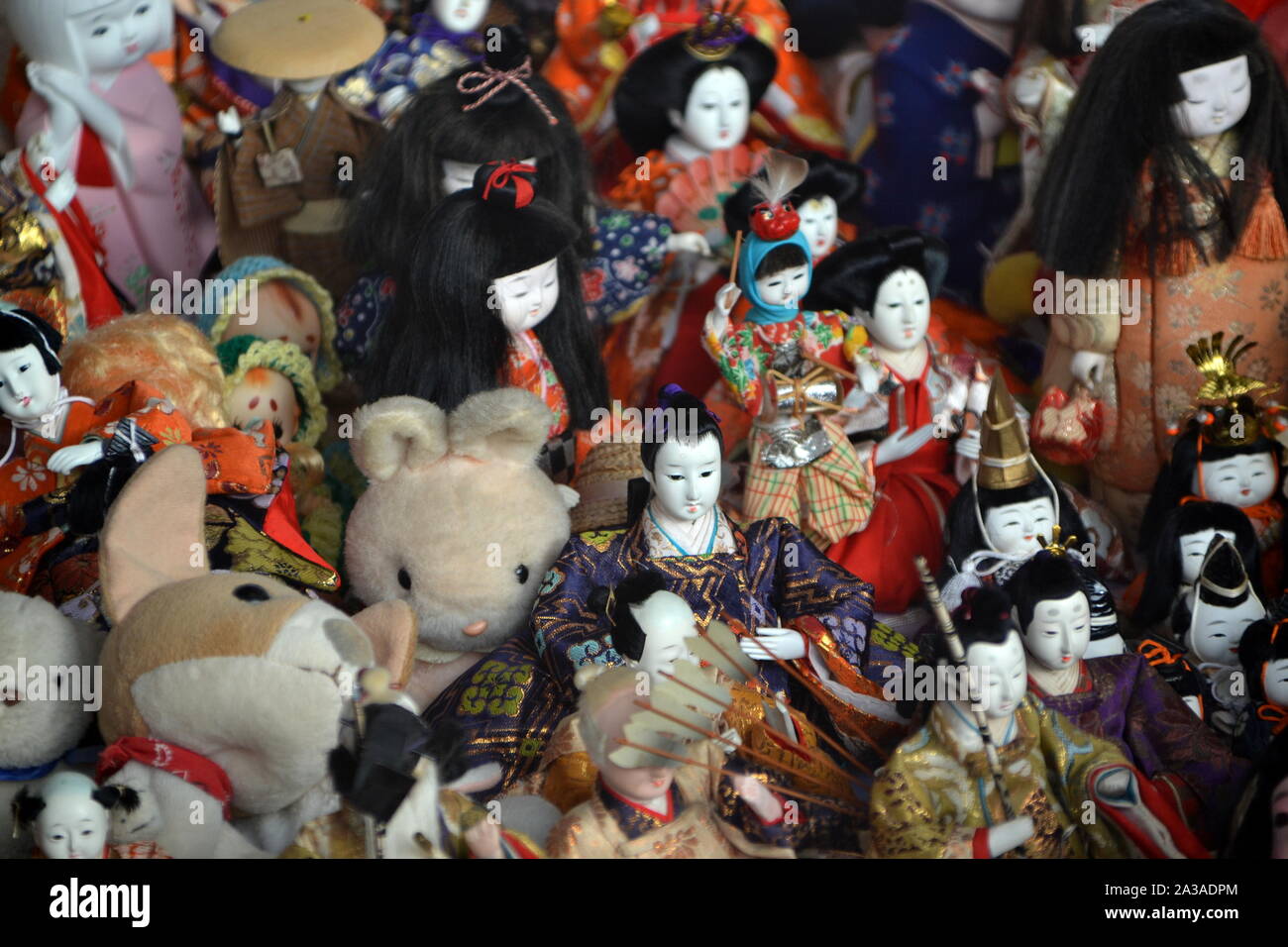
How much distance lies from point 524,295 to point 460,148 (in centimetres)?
48

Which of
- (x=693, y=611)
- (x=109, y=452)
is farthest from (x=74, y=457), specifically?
(x=693, y=611)

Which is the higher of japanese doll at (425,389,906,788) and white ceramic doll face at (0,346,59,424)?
white ceramic doll face at (0,346,59,424)

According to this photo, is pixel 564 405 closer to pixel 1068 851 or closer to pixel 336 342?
pixel 336 342

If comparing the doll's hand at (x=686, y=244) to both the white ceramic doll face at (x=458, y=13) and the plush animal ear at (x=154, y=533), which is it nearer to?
the white ceramic doll face at (x=458, y=13)

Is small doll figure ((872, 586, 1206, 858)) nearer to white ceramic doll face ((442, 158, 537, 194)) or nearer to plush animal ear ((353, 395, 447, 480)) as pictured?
plush animal ear ((353, 395, 447, 480))

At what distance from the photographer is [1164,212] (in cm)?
336

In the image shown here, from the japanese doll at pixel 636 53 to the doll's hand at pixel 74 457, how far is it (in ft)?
5.74

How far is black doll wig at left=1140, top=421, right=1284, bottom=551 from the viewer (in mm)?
3148

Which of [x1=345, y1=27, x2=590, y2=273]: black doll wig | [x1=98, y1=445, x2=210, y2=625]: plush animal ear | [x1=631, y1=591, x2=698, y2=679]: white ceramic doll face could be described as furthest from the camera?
[x1=345, y1=27, x2=590, y2=273]: black doll wig

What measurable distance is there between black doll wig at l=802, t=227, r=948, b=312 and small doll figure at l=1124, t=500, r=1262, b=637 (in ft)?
2.41

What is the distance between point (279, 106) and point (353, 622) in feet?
6.24

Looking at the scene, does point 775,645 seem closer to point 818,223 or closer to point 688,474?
point 688,474

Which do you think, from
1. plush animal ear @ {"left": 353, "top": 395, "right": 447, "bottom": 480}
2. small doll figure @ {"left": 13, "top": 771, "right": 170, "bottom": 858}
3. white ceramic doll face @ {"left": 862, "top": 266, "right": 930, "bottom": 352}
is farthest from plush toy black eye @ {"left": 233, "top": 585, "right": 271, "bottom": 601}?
white ceramic doll face @ {"left": 862, "top": 266, "right": 930, "bottom": 352}

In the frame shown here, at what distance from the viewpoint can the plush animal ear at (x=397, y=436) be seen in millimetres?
2879
